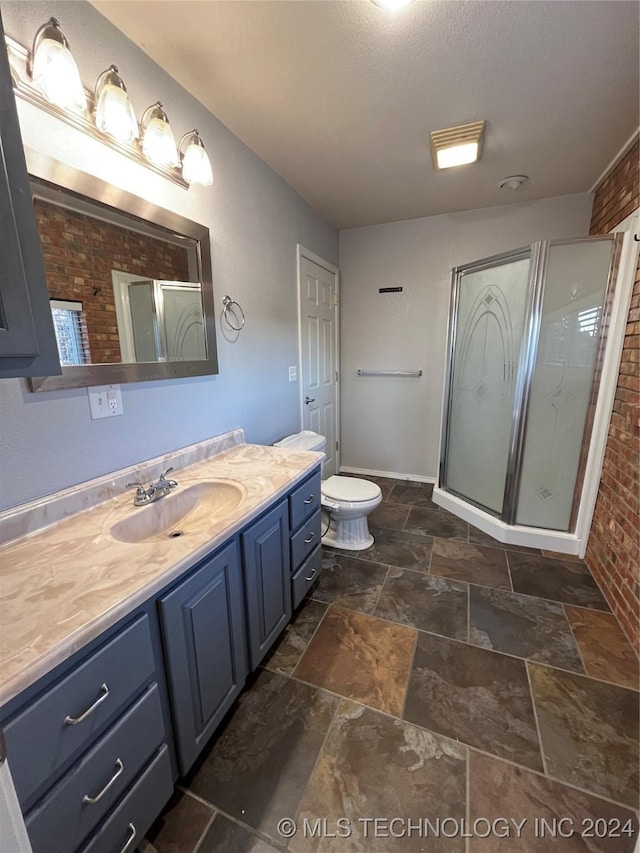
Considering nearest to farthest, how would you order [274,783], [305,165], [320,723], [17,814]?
[17,814] < [274,783] < [320,723] < [305,165]

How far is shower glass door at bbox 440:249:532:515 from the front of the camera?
2.44 metres

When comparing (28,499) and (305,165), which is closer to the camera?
(28,499)

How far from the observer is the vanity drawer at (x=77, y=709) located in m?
0.63

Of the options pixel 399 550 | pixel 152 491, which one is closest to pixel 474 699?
pixel 399 550

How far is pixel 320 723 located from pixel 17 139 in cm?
189

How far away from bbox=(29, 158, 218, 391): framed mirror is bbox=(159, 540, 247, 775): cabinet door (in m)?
0.76

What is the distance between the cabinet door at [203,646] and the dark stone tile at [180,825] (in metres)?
0.13

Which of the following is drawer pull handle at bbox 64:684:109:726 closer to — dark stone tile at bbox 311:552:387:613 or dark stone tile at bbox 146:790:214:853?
dark stone tile at bbox 146:790:214:853

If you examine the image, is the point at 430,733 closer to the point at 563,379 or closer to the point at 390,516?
the point at 390,516

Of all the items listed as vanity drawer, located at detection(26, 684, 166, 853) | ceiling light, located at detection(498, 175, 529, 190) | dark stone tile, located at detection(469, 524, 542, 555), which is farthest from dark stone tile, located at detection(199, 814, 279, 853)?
ceiling light, located at detection(498, 175, 529, 190)

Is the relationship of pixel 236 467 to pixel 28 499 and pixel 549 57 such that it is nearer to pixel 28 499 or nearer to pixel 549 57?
pixel 28 499

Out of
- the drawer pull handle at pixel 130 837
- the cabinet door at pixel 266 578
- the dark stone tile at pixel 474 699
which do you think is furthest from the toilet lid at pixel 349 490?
the drawer pull handle at pixel 130 837

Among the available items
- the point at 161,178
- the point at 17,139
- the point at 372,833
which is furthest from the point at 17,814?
the point at 161,178

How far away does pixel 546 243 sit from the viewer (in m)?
2.20
